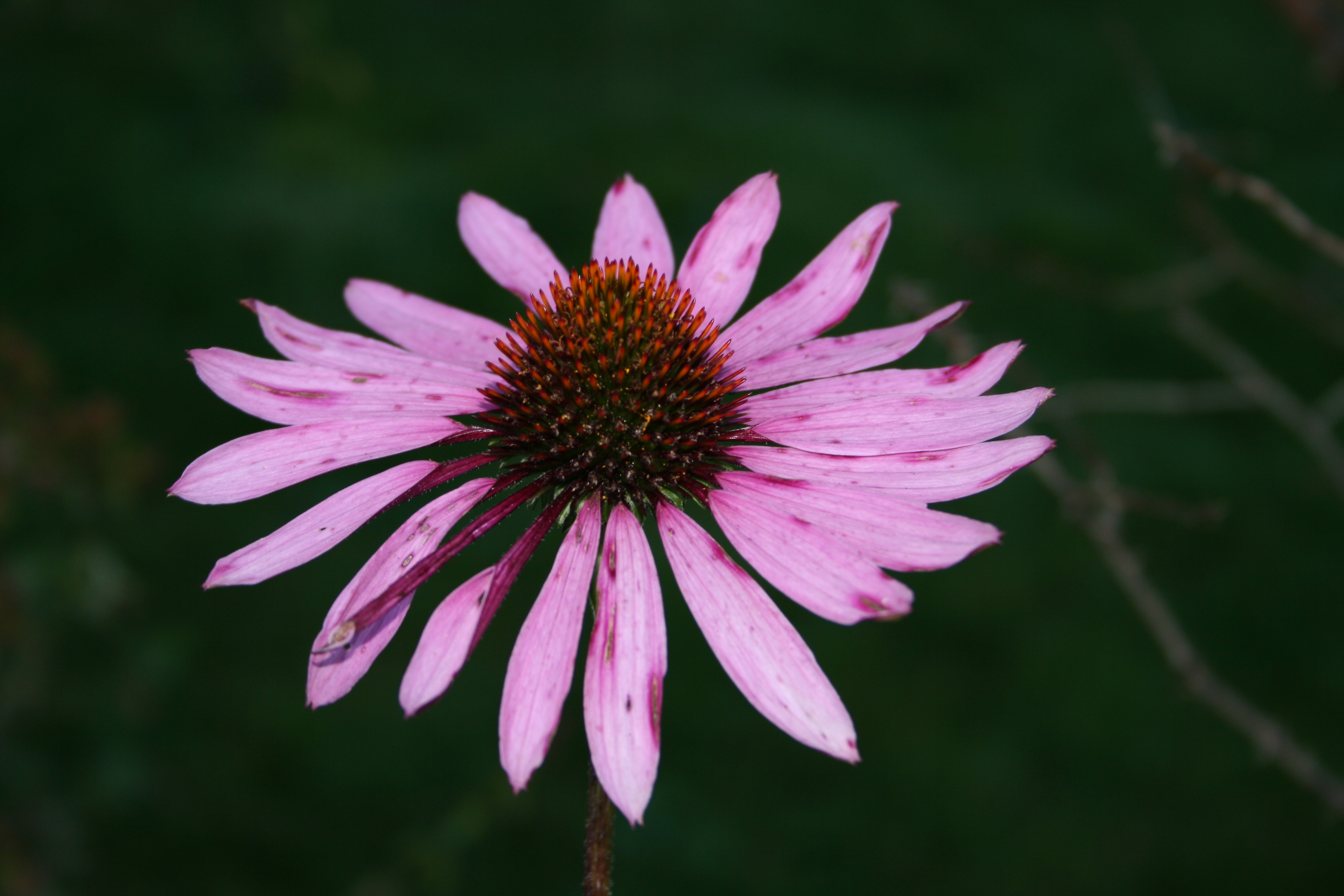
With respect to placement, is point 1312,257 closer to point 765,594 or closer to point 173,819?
point 765,594

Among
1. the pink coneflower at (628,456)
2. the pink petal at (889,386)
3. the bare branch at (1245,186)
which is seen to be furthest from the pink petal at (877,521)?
the bare branch at (1245,186)

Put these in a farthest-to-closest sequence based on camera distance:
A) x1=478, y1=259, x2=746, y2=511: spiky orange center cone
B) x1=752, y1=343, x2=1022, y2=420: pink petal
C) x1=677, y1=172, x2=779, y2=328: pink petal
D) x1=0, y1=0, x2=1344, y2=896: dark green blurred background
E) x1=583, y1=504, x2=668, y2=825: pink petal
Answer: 1. x1=0, y1=0, x2=1344, y2=896: dark green blurred background
2. x1=677, y1=172, x2=779, y2=328: pink petal
3. x1=478, y1=259, x2=746, y2=511: spiky orange center cone
4. x1=752, y1=343, x2=1022, y2=420: pink petal
5. x1=583, y1=504, x2=668, y2=825: pink petal

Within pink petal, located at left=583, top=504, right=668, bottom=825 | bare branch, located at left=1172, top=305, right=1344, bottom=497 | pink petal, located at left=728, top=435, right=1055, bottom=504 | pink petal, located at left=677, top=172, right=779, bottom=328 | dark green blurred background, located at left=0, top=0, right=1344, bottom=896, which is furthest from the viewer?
dark green blurred background, located at left=0, top=0, right=1344, bottom=896

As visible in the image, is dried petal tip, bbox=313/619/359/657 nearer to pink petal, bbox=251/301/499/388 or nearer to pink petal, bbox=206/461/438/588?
pink petal, bbox=206/461/438/588

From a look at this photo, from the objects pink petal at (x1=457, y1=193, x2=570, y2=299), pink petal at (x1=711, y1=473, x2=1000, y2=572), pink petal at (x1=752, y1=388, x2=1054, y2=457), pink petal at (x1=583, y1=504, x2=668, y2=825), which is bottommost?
pink petal at (x1=583, y1=504, x2=668, y2=825)

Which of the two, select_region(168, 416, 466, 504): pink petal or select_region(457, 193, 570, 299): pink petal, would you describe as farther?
select_region(457, 193, 570, 299): pink petal

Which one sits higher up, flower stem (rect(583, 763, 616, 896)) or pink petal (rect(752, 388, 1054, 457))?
pink petal (rect(752, 388, 1054, 457))

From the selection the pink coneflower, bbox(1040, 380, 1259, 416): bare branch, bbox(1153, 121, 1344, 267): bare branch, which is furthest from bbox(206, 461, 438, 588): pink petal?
bbox(1153, 121, 1344, 267): bare branch

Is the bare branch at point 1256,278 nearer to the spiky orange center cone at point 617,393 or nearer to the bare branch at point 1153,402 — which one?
the bare branch at point 1153,402
